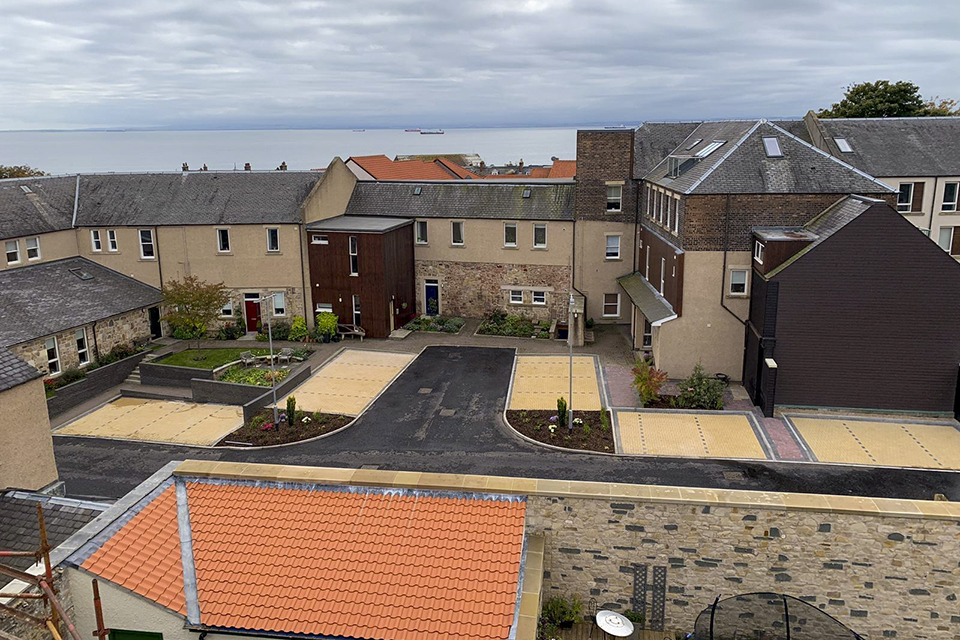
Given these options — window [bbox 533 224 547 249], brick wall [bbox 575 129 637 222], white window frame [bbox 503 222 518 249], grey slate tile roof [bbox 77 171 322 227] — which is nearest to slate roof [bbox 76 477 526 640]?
grey slate tile roof [bbox 77 171 322 227]

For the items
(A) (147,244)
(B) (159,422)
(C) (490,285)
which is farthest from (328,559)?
(A) (147,244)

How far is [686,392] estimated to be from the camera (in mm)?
27359

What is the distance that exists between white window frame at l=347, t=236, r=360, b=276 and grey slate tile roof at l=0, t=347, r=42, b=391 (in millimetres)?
20403

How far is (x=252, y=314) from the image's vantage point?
A: 127 ft

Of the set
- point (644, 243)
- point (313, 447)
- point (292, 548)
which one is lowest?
point (313, 447)

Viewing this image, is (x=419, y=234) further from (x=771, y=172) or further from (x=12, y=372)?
(x=12, y=372)

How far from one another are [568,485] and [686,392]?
15.2 metres

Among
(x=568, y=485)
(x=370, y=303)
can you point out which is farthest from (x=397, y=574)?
(x=370, y=303)

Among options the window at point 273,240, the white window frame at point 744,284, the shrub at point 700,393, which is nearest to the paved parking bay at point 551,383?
the shrub at point 700,393

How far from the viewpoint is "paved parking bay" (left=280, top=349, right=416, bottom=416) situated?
2850cm

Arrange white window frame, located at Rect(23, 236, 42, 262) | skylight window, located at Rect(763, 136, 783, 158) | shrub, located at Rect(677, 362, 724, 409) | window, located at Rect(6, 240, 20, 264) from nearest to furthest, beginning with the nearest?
shrub, located at Rect(677, 362, 724, 409), skylight window, located at Rect(763, 136, 783, 158), window, located at Rect(6, 240, 20, 264), white window frame, located at Rect(23, 236, 42, 262)

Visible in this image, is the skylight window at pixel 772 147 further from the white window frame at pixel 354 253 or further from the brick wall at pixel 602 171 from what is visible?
the white window frame at pixel 354 253

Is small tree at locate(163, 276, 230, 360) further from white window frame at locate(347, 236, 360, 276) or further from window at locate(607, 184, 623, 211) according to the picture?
window at locate(607, 184, 623, 211)

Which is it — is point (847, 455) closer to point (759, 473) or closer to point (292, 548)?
→ point (759, 473)
